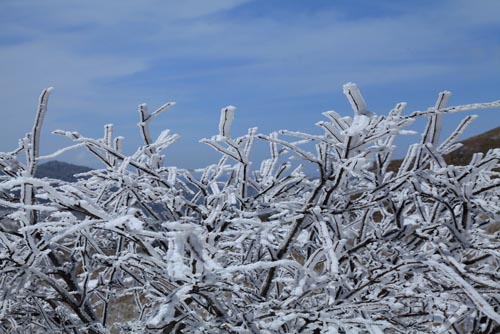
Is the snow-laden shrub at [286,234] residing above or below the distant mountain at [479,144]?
above

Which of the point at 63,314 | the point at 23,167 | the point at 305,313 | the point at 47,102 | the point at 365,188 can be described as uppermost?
the point at 47,102

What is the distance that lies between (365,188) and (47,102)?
1.30m

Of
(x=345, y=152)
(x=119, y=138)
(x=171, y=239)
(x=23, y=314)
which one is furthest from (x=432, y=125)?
(x=23, y=314)

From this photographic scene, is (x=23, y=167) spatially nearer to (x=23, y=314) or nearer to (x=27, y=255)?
(x=27, y=255)

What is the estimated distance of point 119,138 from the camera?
2305mm

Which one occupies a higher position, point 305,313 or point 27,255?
point 27,255

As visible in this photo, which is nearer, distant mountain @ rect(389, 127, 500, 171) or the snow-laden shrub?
the snow-laden shrub

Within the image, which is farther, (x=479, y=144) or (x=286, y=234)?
(x=479, y=144)

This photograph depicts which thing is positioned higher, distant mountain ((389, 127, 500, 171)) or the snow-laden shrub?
the snow-laden shrub

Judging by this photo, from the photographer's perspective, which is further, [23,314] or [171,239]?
[23,314]

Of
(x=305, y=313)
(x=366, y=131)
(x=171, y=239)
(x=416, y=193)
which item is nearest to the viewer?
(x=171, y=239)

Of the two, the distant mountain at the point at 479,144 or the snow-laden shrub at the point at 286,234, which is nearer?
the snow-laden shrub at the point at 286,234

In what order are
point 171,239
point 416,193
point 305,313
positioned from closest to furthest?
point 171,239 < point 305,313 < point 416,193

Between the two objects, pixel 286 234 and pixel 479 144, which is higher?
pixel 286 234
